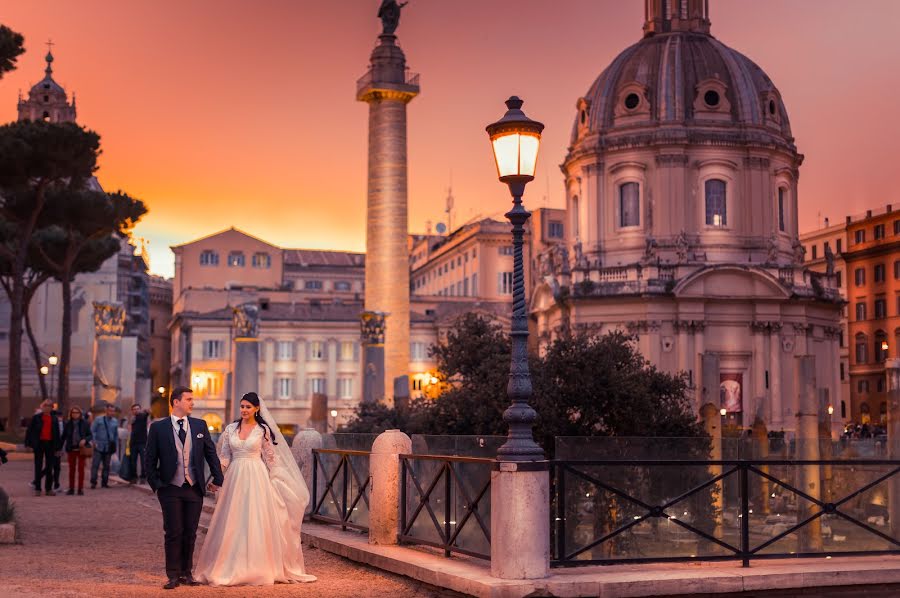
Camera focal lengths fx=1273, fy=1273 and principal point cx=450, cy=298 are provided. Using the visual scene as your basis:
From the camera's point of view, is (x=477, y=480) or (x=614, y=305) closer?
(x=477, y=480)

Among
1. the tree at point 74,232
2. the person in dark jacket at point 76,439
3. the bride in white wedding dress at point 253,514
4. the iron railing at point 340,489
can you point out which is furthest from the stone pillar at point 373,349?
the bride in white wedding dress at point 253,514

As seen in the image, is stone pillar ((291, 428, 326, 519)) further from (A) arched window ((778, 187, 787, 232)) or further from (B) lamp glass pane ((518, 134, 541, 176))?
(A) arched window ((778, 187, 787, 232))

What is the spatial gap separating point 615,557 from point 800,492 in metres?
2.24

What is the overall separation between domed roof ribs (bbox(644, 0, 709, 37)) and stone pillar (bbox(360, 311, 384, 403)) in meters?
30.9

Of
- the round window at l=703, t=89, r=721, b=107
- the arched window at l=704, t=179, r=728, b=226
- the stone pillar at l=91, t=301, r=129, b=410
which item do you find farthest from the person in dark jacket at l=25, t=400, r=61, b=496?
the round window at l=703, t=89, r=721, b=107

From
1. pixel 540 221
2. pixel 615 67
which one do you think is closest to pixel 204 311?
pixel 540 221

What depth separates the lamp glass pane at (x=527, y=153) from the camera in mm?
12570

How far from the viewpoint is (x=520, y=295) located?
12656mm

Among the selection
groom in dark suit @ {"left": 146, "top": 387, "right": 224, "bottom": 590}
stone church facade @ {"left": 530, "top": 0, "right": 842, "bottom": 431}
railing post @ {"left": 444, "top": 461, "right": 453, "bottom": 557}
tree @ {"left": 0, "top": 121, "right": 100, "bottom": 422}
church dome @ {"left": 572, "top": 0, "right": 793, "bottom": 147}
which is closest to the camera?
groom in dark suit @ {"left": 146, "top": 387, "right": 224, "bottom": 590}

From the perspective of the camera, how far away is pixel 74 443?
2667 centimetres

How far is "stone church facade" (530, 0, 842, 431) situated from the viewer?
6656 centimetres

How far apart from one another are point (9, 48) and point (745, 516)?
23.4 meters

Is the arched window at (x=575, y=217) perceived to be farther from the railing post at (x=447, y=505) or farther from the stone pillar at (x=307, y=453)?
the railing post at (x=447, y=505)

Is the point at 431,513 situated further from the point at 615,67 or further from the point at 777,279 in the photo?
the point at 615,67
